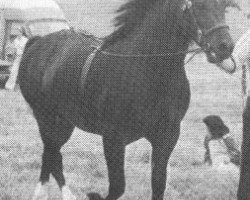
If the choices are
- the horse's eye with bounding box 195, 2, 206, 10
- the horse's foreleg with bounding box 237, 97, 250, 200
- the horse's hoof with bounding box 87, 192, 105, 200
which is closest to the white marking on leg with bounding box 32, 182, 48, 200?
the horse's hoof with bounding box 87, 192, 105, 200

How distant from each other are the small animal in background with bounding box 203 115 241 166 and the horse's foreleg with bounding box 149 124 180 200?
2.69 metres

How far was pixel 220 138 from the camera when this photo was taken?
777 cm

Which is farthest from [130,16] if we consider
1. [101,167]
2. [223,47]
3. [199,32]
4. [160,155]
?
[101,167]

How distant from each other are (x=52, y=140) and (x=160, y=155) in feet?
6.52

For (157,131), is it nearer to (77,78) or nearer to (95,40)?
(77,78)

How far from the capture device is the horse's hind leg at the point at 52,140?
6.43 m

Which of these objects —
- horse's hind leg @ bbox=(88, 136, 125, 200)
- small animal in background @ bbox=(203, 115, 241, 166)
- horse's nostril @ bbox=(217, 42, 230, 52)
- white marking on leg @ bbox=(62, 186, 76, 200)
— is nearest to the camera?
horse's nostril @ bbox=(217, 42, 230, 52)

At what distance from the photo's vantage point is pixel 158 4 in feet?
16.3

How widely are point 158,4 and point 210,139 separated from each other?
338cm

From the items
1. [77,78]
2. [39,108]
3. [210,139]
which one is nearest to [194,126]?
[210,139]

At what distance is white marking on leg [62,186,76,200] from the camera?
5.99 m

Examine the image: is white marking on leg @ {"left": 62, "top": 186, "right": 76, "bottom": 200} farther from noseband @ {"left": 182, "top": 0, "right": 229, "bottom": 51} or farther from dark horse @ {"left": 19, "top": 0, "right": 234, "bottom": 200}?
noseband @ {"left": 182, "top": 0, "right": 229, "bottom": 51}

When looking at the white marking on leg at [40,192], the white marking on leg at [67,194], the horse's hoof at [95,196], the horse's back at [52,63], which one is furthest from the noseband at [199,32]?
the white marking on leg at [40,192]

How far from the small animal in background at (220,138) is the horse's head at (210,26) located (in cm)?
325
